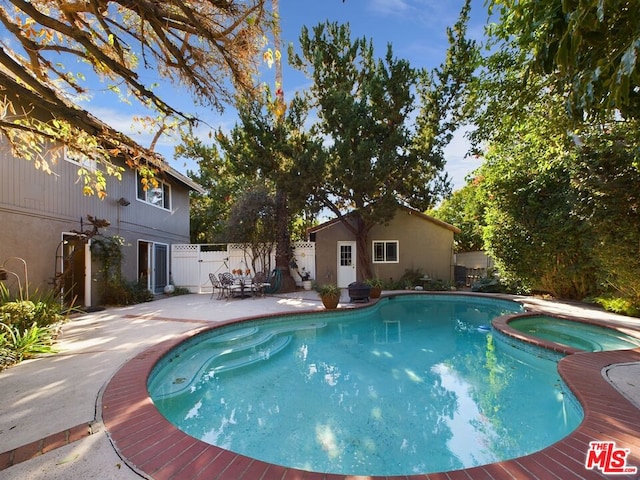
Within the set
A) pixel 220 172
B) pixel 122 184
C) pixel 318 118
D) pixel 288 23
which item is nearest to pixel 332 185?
pixel 318 118

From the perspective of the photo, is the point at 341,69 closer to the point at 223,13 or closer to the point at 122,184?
the point at 122,184

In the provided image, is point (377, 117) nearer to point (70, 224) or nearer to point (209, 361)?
point (209, 361)

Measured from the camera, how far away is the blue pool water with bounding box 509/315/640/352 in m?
5.78

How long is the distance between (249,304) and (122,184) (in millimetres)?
6092

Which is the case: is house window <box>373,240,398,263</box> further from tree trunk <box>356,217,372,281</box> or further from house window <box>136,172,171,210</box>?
house window <box>136,172,171,210</box>

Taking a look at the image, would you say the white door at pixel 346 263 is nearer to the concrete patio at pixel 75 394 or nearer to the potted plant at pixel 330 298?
the potted plant at pixel 330 298

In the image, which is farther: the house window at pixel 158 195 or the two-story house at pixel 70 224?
the house window at pixel 158 195

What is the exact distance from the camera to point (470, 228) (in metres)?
18.7

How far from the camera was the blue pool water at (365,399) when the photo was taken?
2.98 metres

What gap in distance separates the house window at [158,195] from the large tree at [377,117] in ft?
21.7

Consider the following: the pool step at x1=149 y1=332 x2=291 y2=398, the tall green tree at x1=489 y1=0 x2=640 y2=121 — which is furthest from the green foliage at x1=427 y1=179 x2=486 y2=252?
the tall green tree at x1=489 y1=0 x2=640 y2=121

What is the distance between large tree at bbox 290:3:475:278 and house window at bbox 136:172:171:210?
662 cm

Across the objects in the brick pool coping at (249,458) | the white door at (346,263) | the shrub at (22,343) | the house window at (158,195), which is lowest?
the brick pool coping at (249,458)

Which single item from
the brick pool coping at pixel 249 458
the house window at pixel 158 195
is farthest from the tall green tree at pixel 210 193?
the brick pool coping at pixel 249 458
